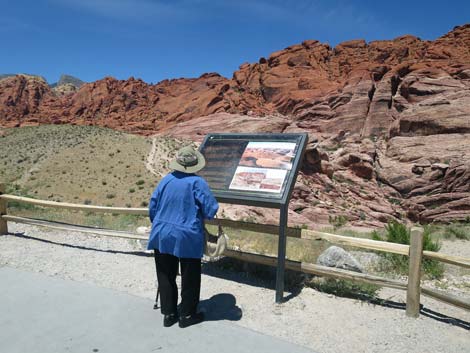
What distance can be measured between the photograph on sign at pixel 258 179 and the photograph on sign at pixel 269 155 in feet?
0.28

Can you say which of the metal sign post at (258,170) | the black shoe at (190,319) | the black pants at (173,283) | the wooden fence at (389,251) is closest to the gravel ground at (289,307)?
the wooden fence at (389,251)

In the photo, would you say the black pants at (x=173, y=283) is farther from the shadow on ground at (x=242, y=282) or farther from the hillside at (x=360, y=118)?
the hillside at (x=360, y=118)

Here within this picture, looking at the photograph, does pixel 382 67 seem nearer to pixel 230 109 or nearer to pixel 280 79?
pixel 280 79

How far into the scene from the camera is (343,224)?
25.3m

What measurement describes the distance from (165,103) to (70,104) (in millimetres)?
29548

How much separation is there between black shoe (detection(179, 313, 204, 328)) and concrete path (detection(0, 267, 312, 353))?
7 cm

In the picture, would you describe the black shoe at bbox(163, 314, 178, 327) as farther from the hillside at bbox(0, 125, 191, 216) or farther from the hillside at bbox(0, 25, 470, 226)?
the hillside at bbox(0, 125, 191, 216)

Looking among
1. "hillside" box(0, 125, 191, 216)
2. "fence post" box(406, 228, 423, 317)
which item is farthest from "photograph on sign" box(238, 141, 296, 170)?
"hillside" box(0, 125, 191, 216)

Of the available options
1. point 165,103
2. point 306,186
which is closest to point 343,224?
point 306,186

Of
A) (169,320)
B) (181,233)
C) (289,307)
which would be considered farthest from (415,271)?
(169,320)

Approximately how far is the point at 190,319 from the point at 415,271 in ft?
9.05

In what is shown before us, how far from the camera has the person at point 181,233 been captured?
4379 millimetres

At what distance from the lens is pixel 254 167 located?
19.1 feet

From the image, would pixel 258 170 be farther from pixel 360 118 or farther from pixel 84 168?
pixel 360 118
